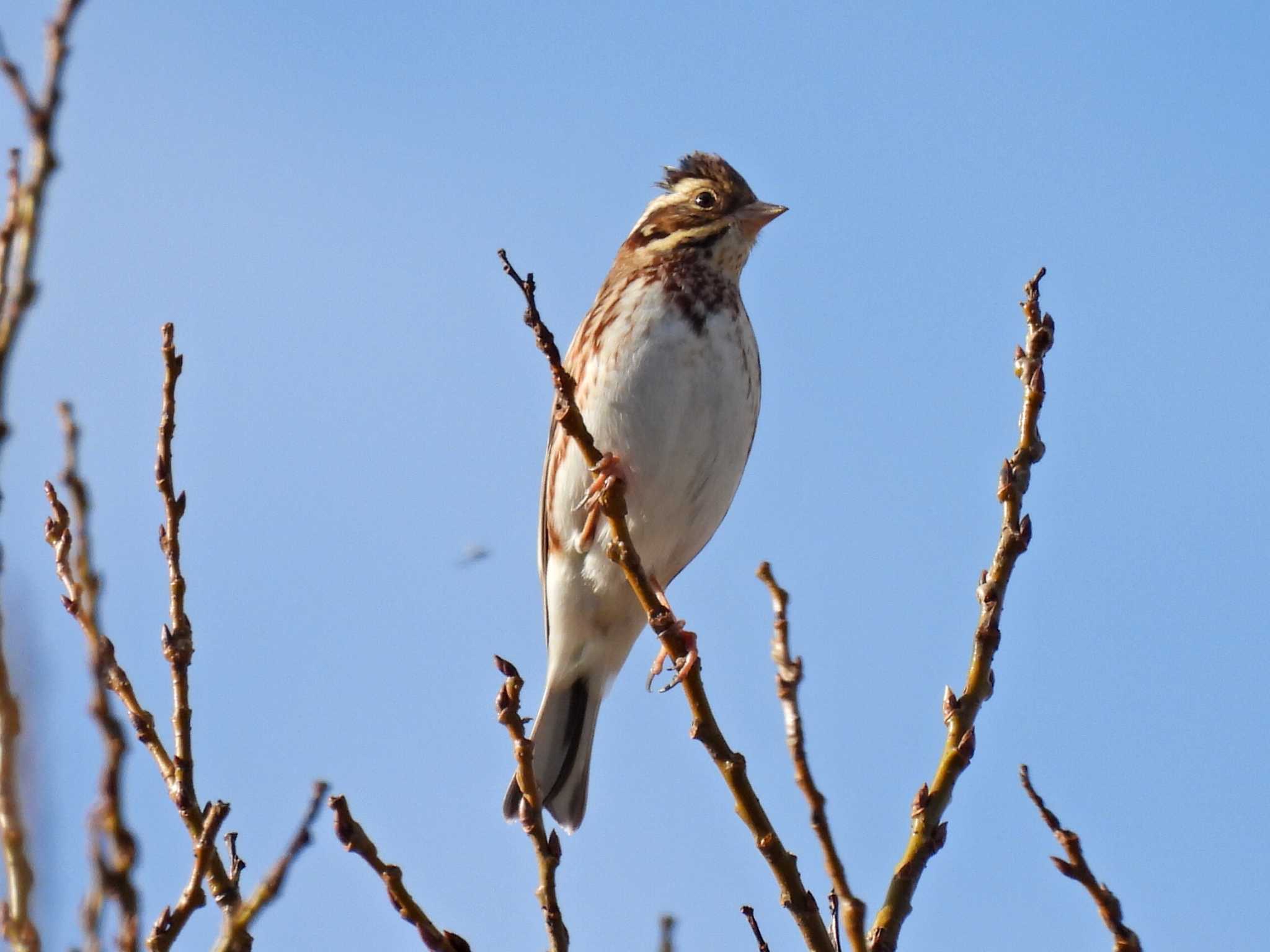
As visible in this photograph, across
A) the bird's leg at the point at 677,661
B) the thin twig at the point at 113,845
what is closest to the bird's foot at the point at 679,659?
the bird's leg at the point at 677,661

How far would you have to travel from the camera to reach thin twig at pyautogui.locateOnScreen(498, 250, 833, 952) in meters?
4.23

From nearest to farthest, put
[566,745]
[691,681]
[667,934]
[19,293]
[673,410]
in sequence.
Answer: [19,293] < [667,934] < [691,681] < [673,410] < [566,745]

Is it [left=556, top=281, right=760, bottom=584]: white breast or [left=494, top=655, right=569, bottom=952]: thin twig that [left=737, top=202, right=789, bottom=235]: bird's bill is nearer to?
[left=556, top=281, right=760, bottom=584]: white breast

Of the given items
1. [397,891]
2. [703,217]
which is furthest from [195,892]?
[703,217]

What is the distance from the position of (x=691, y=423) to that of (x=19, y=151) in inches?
185

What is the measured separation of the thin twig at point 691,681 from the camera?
4.23m

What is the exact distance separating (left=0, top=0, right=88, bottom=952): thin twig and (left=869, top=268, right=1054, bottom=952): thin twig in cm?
227

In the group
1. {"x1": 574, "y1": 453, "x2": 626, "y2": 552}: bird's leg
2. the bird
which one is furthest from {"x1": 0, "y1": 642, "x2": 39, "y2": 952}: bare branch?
the bird

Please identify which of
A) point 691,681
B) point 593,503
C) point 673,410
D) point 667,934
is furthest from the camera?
point 673,410

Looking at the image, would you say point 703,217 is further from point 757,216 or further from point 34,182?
point 34,182

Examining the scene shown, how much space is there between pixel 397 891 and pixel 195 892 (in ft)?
1.89

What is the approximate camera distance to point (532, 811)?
4.50 metres

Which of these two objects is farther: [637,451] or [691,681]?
[637,451]

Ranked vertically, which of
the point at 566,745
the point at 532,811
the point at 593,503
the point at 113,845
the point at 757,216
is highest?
the point at 757,216
